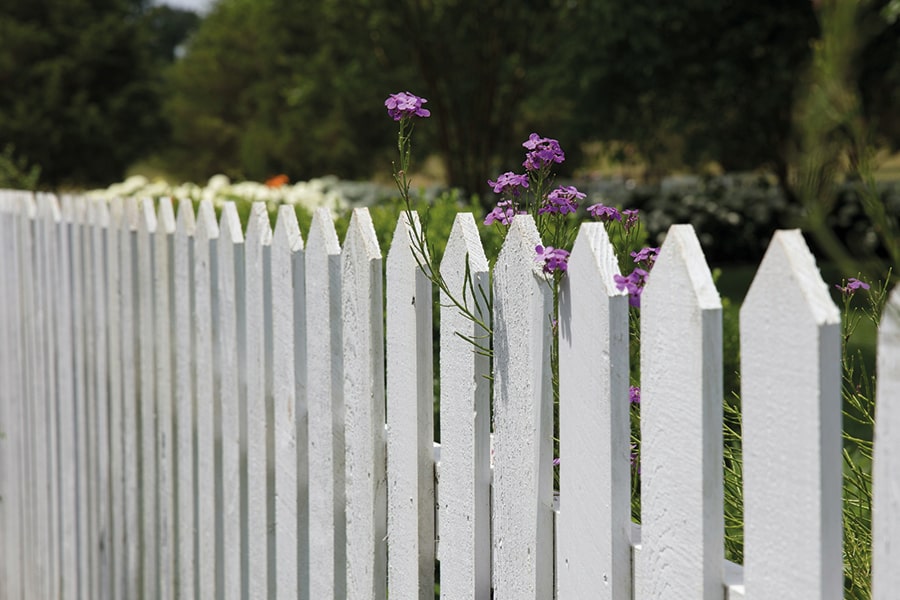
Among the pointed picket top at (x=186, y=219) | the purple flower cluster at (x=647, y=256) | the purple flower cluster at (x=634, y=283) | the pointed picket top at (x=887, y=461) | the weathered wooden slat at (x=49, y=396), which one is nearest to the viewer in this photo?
the pointed picket top at (x=887, y=461)

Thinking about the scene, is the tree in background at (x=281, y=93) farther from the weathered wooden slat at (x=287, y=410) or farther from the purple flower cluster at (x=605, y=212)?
the purple flower cluster at (x=605, y=212)

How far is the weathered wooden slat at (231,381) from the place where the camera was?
237cm

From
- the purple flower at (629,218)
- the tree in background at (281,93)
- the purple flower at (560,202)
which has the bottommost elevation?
the purple flower at (629,218)

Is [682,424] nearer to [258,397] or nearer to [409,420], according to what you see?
[409,420]

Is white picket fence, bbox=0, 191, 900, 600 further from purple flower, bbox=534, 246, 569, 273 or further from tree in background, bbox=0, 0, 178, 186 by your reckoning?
tree in background, bbox=0, 0, 178, 186

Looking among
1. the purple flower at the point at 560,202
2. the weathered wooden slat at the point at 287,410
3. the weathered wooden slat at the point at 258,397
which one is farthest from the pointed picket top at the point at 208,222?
the purple flower at the point at 560,202

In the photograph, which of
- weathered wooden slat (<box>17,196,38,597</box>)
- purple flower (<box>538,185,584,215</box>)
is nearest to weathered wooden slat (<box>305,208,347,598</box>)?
purple flower (<box>538,185,584,215</box>)

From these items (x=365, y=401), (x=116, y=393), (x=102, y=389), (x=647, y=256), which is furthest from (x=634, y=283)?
(x=102, y=389)

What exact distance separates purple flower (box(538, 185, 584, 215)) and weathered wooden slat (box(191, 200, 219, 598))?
109 cm

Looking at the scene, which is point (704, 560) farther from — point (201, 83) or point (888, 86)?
point (201, 83)

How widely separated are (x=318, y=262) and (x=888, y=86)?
1175 centimetres

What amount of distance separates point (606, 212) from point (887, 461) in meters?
0.77

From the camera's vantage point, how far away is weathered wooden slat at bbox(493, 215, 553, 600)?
56.7 inches

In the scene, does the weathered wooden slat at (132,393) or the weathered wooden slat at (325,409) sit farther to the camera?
the weathered wooden slat at (132,393)
